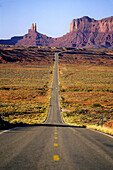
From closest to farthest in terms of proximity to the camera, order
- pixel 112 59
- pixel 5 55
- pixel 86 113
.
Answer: pixel 86 113 < pixel 5 55 < pixel 112 59

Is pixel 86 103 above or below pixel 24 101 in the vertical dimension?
below

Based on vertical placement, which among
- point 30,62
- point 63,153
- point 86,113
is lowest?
point 86,113

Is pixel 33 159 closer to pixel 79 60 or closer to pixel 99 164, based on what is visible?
pixel 99 164

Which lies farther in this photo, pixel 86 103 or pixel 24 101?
pixel 24 101

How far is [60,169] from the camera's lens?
13.2 feet

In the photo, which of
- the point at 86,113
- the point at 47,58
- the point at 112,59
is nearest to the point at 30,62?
the point at 47,58

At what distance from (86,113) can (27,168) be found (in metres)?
31.7

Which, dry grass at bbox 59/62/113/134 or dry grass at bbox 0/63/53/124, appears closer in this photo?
dry grass at bbox 59/62/113/134

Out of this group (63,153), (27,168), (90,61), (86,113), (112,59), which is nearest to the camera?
(27,168)

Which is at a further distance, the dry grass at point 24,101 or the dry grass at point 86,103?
the dry grass at point 24,101

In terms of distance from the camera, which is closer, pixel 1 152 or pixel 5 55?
pixel 1 152

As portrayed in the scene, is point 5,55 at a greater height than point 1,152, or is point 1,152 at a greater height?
point 5,55

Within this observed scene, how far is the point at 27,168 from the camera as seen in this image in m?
3.98

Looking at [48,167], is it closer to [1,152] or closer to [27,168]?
[27,168]
